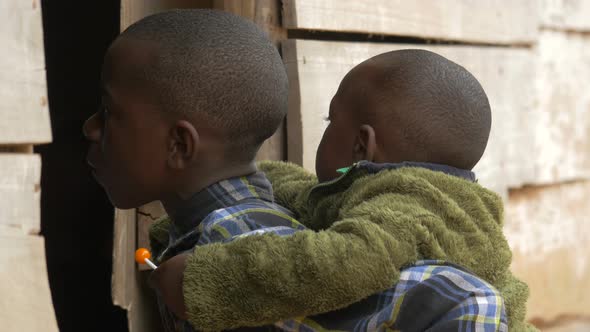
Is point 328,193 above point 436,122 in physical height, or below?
below

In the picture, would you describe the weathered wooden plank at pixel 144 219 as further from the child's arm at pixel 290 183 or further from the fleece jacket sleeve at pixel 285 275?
the fleece jacket sleeve at pixel 285 275

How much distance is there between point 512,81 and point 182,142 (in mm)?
2237

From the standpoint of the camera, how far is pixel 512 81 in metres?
3.51

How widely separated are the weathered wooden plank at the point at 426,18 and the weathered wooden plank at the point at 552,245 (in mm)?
779

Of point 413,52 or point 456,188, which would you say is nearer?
point 456,188

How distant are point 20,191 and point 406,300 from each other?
3.11ft

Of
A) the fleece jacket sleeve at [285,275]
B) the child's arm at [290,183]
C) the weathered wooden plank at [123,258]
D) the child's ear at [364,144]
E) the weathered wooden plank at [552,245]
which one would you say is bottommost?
the weathered wooden plank at [552,245]

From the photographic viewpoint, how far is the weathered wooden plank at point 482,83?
8.11 ft

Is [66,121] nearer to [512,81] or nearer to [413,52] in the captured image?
[413,52]

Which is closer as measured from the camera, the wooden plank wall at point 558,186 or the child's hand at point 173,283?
the child's hand at point 173,283

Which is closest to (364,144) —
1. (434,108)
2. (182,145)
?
(434,108)

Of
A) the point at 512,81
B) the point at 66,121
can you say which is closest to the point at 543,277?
the point at 512,81

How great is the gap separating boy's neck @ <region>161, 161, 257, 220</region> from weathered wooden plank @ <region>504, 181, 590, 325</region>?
7.51 ft

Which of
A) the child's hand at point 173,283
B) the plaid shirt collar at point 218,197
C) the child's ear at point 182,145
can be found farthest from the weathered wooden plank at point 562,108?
the child's hand at point 173,283
